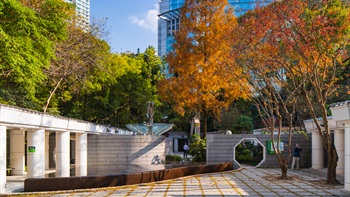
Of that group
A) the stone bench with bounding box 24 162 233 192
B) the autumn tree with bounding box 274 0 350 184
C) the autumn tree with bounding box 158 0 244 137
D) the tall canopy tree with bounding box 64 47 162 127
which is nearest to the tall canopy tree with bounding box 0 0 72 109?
the stone bench with bounding box 24 162 233 192

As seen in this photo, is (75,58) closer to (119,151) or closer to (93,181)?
(119,151)

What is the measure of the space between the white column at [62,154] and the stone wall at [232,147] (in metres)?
7.90

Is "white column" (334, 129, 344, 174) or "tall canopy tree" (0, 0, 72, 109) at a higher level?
"tall canopy tree" (0, 0, 72, 109)

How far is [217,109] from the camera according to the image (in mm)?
24000

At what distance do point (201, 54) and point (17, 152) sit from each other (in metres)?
10.8

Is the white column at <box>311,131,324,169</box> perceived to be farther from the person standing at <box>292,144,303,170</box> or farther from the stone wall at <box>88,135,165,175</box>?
the stone wall at <box>88,135,165,175</box>

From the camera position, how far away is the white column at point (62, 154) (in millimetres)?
18234

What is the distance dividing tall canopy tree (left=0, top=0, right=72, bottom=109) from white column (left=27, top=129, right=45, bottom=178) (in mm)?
2155

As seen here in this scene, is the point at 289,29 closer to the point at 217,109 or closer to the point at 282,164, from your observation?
the point at 282,164

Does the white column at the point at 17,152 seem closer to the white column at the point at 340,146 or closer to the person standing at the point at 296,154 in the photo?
the person standing at the point at 296,154

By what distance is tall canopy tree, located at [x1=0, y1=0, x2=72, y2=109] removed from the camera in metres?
15.0

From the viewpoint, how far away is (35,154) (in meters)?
16.2

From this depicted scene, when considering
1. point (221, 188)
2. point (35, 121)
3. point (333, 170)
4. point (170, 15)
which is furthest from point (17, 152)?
point (170, 15)

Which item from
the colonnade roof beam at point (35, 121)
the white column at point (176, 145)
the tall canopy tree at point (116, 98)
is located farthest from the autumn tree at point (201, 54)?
the white column at point (176, 145)
